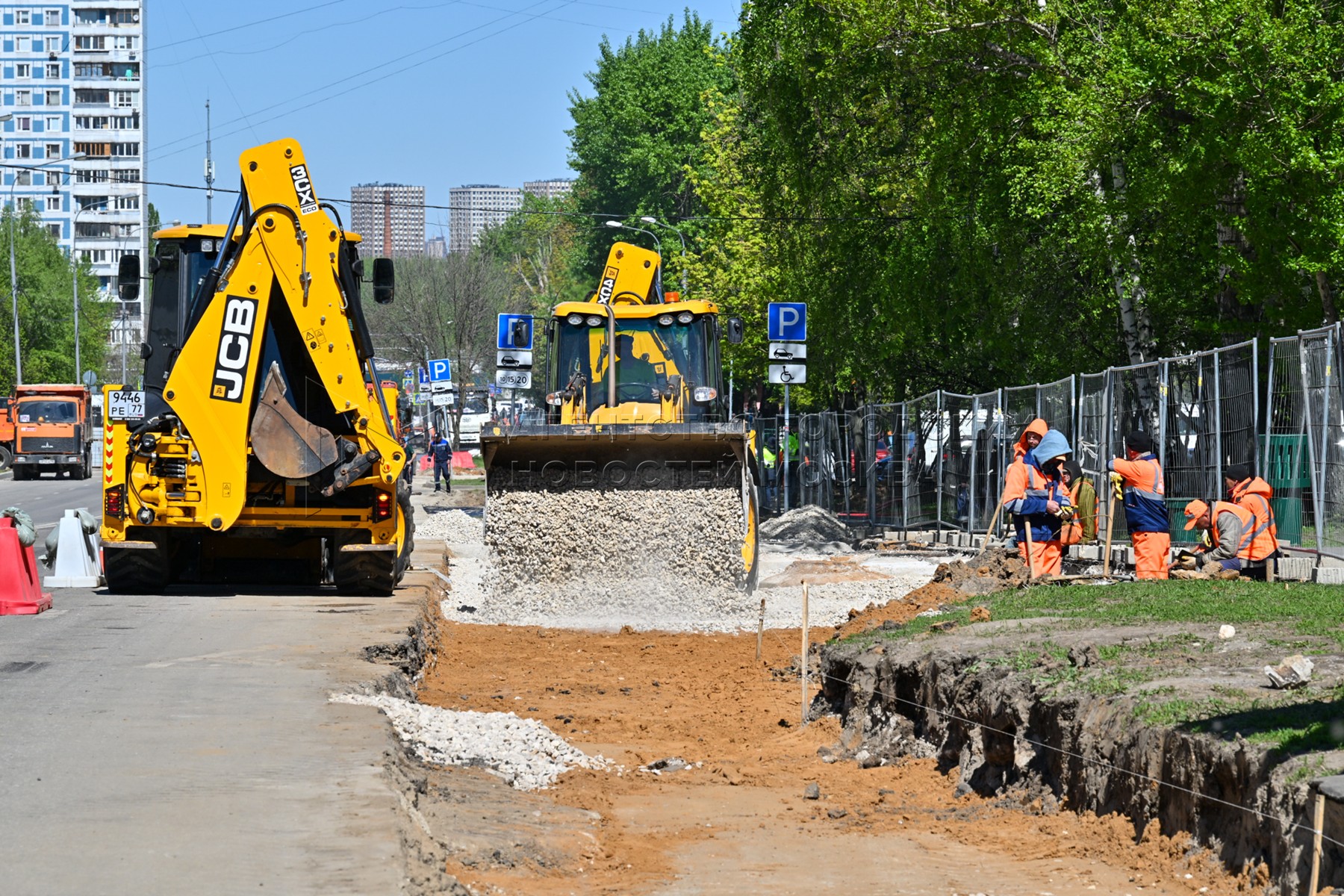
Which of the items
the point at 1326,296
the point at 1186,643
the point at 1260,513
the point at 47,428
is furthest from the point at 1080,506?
the point at 47,428

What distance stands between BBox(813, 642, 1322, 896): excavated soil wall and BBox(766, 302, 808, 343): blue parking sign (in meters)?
12.0

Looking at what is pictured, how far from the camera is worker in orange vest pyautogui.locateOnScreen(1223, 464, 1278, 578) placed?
47.3ft

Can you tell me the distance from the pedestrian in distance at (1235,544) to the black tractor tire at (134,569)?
34.4 feet

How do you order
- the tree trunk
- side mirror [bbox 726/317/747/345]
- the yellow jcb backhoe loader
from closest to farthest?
the yellow jcb backhoe loader → the tree trunk → side mirror [bbox 726/317/747/345]

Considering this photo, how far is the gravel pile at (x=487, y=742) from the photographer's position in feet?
29.8

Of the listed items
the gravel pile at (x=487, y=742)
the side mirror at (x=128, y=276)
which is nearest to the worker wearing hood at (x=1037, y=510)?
the gravel pile at (x=487, y=742)

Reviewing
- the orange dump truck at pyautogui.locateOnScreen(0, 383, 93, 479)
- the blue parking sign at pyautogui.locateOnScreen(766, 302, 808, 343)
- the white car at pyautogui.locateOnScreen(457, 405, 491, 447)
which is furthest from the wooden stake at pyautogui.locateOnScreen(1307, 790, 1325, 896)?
the white car at pyautogui.locateOnScreen(457, 405, 491, 447)

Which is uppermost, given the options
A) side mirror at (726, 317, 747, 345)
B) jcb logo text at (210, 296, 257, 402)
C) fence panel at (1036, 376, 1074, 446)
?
side mirror at (726, 317, 747, 345)

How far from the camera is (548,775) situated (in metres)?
9.28

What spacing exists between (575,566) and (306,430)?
11.7ft

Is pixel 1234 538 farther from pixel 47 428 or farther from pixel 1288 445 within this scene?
pixel 47 428

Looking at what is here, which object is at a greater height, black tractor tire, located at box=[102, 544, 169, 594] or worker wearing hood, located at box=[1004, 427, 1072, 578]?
worker wearing hood, located at box=[1004, 427, 1072, 578]

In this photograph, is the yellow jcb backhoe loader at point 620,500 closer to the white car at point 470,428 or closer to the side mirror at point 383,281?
the side mirror at point 383,281

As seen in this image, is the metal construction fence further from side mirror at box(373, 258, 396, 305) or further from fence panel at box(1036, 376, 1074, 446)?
side mirror at box(373, 258, 396, 305)
